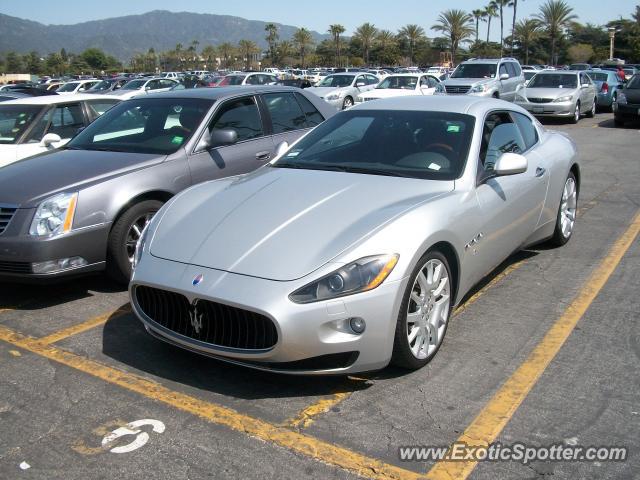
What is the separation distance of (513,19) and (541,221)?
81377mm

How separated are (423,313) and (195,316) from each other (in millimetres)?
1268

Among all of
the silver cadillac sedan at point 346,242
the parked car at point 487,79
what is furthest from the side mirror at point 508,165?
the parked car at point 487,79

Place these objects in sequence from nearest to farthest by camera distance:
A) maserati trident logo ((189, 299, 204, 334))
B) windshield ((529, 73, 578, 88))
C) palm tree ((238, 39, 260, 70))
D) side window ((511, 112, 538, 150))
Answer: maserati trident logo ((189, 299, 204, 334))
side window ((511, 112, 538, 150))
windshield ((529, 73, 578, 88))
palm tree ((238, 39, 260, 70))

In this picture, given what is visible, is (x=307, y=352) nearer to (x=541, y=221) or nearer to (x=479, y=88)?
(x=541, y=221)

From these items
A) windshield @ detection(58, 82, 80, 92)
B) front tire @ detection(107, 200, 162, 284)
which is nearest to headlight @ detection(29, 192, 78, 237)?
front tire @ detection(107, 200, 162, 284)

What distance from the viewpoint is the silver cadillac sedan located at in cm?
330

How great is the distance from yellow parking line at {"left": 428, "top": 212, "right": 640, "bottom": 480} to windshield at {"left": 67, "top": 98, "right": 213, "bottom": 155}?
3.50m

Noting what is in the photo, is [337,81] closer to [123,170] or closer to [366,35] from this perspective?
[123,170]

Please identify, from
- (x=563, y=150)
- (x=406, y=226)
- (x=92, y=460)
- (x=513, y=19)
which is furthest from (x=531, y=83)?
(x=513, y=19)

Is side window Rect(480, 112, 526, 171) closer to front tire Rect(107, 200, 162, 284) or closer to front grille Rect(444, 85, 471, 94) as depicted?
front tire Rect(107, 200, 162, 284)

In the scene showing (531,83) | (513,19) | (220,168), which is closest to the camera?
(220,168)

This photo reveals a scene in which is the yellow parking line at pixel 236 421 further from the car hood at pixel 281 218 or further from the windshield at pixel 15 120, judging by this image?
the windshield at pixel 15 120

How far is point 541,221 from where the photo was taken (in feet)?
18.0

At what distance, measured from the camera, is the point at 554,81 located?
19484 millimetres
